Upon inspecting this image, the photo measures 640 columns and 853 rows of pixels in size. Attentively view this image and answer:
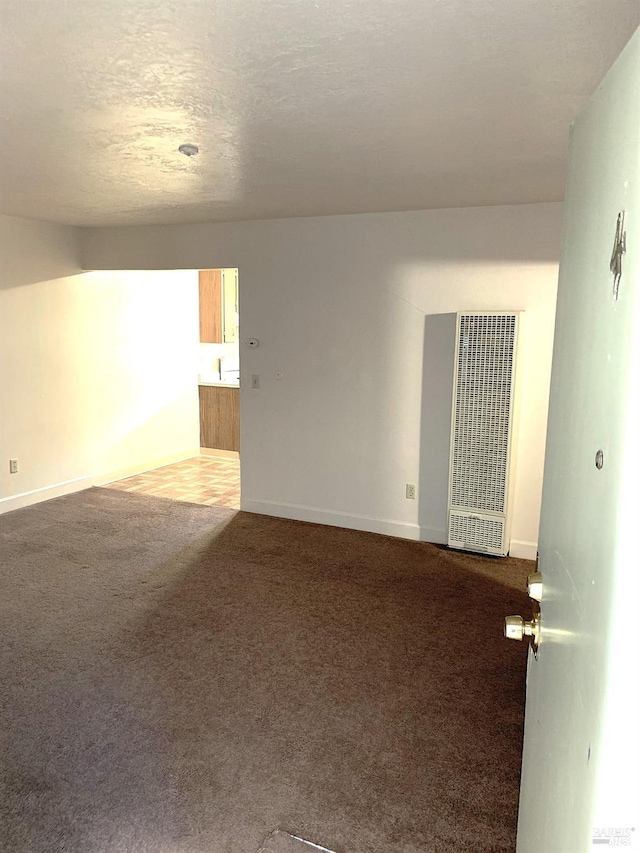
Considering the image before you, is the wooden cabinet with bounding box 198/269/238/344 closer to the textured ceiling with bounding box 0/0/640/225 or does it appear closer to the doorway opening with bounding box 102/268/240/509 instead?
the doorway opening with bounding box 102/268/240/509

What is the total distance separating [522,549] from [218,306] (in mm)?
4482

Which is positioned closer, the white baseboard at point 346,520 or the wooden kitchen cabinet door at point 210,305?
the white baseboard at point 346,520

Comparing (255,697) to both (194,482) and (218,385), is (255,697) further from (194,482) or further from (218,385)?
Result: (218,385)

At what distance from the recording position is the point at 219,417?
7137 millimetres

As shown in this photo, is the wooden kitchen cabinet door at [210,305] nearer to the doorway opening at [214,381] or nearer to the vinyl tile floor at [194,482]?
the doorway opening at [214,381]

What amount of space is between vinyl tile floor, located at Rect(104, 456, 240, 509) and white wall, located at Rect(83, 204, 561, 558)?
1.78 feet

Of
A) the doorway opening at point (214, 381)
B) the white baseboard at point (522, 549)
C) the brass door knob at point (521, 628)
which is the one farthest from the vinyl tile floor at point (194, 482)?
the brass door knob at point (521, 628)

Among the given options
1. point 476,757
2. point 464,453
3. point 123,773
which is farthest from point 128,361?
point 476,757

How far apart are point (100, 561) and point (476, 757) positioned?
2683mm

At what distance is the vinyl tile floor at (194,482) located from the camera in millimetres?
5539

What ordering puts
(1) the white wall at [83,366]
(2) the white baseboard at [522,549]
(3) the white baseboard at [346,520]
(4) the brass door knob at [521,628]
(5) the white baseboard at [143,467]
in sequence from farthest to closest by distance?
(5) the white baseboard at [143,467], (1) the white wall at [83,366], (3) the white baseboard at [346,520], (2) the white baseboard at [522,549], (4) the brass door knob at [521,628]

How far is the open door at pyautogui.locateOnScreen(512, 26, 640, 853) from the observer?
0.59 meters

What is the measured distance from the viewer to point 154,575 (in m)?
3.83

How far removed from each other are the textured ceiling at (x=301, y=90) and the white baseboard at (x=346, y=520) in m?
2.31
